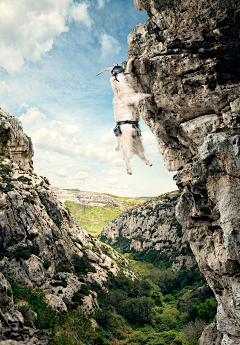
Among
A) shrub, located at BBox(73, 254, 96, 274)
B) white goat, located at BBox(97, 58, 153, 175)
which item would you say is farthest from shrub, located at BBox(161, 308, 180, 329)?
white goat, located at BBox(97, 58, 153, 175)

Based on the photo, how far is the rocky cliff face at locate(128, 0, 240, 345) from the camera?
1000 centimetres

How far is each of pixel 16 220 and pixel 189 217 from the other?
21.9 meters

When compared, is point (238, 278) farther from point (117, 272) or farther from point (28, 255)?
point (117, 272)

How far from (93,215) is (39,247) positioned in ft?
390

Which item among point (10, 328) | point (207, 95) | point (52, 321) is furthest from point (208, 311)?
point (207, 95)

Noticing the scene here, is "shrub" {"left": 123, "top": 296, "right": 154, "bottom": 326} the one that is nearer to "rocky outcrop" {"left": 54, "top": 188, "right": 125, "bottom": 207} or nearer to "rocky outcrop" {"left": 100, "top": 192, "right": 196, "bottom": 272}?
"rocky outcrop" {"left": 100, "top": 192, "right": 196, "bottom": 272}

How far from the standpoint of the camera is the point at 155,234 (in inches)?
3162

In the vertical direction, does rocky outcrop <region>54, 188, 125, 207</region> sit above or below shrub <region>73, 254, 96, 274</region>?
above

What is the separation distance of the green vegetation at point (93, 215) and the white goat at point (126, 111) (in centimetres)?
11928

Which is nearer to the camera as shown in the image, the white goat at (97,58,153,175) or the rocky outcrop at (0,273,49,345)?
the white goat at (97,58,153,175)

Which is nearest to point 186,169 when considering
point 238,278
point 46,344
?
point 238,278

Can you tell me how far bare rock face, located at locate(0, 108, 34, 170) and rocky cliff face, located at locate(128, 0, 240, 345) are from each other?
98.0 feet

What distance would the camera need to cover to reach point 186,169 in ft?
49.2

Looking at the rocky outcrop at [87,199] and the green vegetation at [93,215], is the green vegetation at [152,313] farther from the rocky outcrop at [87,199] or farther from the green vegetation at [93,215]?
the rocky outcrop at [87,199]
